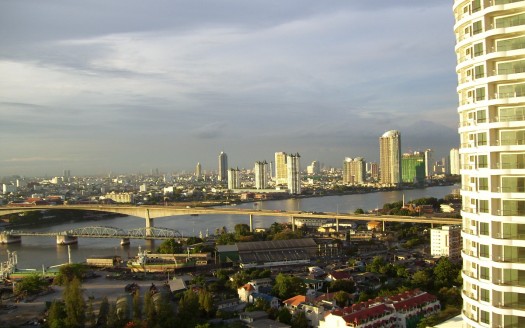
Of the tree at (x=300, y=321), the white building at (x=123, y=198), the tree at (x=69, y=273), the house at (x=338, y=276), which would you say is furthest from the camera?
the white building at (x=123, y=198)

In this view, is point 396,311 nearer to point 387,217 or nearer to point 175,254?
point 175,254

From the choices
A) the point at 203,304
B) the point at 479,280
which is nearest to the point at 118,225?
the point at 203,304

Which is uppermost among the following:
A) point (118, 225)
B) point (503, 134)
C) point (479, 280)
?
point (503, 134)

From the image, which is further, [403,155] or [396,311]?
[403,155]

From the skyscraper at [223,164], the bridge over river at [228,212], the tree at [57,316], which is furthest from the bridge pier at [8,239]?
the skyscraper at [223,164]

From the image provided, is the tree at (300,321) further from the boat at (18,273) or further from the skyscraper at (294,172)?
the skyscraper at (294,172)

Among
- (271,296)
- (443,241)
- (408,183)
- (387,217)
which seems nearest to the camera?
(271,296)

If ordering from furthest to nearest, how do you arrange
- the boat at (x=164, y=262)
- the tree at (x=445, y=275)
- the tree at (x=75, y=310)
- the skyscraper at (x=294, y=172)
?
1. the skyscraper at (x=294, y=172)
2. the boat at (x=164, y=262)
3. the tree at (x=445, y=275)
4. the tree at (x=75, y=310)
